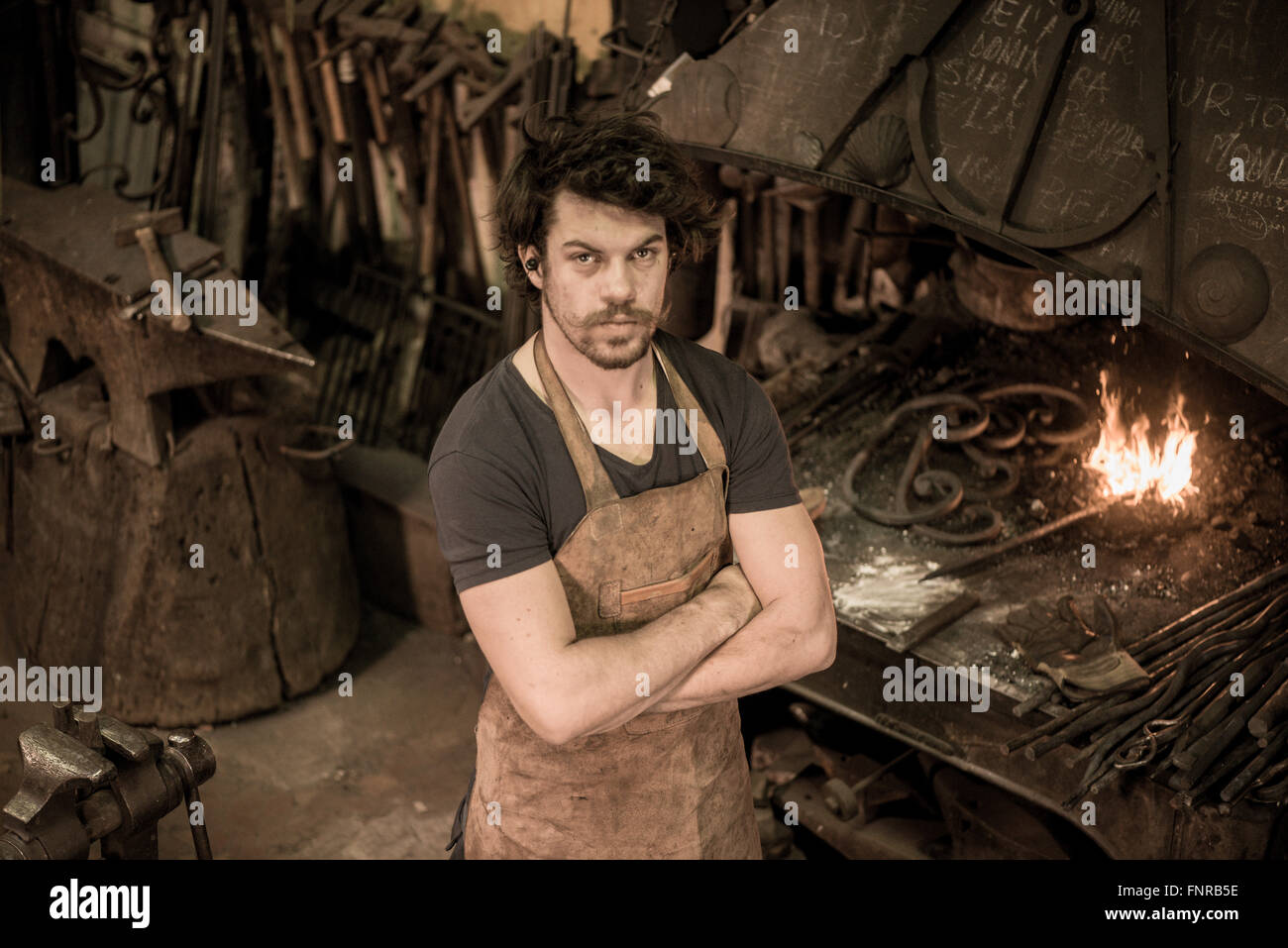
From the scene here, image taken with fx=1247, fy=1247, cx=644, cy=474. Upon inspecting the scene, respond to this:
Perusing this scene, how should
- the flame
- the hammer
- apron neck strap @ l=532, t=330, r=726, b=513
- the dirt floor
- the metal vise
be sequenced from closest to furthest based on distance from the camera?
1. the metal vise
2. apron neck strap @ l=532, t=330, r=726, b=513
3. the flame
4. the hammer
5. the dirt floor

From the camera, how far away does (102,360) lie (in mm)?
4613

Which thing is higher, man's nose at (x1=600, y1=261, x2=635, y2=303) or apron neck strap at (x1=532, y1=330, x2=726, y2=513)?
man's nose at (x1=600, y1=261, x2=635, y2=303)

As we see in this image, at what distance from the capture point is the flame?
12.6 feet

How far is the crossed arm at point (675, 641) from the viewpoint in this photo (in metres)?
2.18

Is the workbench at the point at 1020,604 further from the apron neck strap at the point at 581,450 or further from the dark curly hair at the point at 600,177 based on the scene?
the dark curly hair at the point at 600,177

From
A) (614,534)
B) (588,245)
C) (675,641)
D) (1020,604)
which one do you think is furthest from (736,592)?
(1020,604)

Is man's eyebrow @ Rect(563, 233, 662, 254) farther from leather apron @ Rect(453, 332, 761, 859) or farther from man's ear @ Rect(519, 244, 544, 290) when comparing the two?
leather apron @ Rect(453, 332, 761, 859)

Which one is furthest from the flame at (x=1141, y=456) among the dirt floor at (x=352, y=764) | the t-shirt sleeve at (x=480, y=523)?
the dirt floor at (x=352, y=764)

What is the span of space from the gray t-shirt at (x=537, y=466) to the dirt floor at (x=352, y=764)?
253 cm

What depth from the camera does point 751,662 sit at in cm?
242

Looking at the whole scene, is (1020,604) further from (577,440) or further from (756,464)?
(577,440)

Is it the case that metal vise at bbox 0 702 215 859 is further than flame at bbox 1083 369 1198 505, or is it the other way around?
flame at bbox 1083 369 1198 505

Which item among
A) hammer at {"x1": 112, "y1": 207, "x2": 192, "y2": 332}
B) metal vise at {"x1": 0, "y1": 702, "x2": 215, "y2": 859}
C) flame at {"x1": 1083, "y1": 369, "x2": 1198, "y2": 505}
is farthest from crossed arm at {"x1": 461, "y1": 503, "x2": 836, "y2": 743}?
hammer at {"x1": 112, "y1": 207, "x2": 192, "y2": 332}

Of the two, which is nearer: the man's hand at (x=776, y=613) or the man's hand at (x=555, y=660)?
the man's hand at (x=555, y=660)
